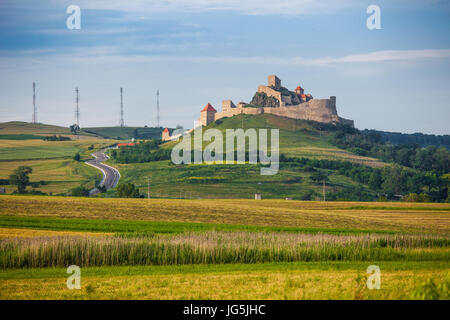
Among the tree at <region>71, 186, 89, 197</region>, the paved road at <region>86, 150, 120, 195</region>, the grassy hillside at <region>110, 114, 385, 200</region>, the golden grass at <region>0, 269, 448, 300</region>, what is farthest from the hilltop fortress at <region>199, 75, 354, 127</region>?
the golden grass at <region>0, 269, 448, 300</region>

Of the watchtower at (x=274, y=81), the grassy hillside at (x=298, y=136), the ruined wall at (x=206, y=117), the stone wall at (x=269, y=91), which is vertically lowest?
the grassy hillside at (x=298, y=136)

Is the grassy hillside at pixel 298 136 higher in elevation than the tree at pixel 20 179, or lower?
higher

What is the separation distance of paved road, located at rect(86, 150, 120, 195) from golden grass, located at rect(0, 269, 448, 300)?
226 feet

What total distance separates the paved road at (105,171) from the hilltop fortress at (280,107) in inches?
1270

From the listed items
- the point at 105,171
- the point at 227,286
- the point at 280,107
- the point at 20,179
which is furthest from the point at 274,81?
the point at 227,286

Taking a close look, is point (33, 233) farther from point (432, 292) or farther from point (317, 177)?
point (317, 177)

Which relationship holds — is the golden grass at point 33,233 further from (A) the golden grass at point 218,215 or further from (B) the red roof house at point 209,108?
(B) the red roof house at point 209,108

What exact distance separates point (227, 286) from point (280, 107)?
129 metres

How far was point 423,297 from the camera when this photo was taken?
10695 millimetres

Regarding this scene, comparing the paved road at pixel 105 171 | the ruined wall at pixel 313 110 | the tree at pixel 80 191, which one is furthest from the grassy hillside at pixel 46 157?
the ruined wall at pixel 313 110

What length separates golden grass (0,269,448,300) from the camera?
12.1m

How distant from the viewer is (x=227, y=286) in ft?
46.6

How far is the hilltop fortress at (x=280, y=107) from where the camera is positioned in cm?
14050
